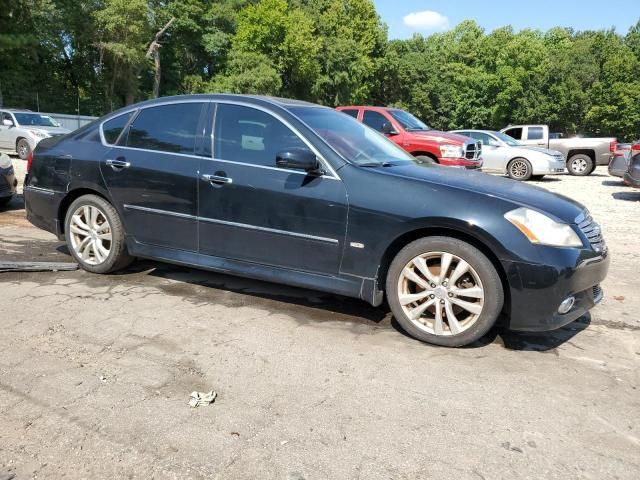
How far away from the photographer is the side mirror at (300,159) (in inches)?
155

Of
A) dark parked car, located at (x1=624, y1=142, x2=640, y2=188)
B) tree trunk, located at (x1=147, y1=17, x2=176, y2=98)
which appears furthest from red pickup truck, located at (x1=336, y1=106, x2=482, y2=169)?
tree trunk, located at (x1=147, y1=17, x2=176, y2=98)

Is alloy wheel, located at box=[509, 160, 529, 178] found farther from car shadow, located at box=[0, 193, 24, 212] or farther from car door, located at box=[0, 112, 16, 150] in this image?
car door, located at box=[0, 112, 16, 150]

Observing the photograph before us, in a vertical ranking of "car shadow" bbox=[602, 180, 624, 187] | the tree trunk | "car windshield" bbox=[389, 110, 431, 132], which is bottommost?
"car shadow" bbox=[602, 180, 624, 187]

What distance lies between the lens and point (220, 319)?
4.14m

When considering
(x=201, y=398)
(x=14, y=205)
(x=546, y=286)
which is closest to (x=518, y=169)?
(x=14, y=205)

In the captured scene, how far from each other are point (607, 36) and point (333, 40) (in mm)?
30725

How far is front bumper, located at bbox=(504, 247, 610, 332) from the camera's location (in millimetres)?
3490

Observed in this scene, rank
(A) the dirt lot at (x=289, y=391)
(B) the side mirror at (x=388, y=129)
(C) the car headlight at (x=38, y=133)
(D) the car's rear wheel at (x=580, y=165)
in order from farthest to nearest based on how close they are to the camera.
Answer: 1. (D) the car's rear wheel at (x=580, y=165)
2. (C) the car headlight at (x=38, y=133)
3. (B) the side mirror at (x=388, y=129)
4. (A) the dirt lot at (x=289, y=391)

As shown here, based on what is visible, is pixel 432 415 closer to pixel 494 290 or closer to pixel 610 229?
pixel 494 290

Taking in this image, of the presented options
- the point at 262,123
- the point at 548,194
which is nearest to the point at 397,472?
the point at 548,194

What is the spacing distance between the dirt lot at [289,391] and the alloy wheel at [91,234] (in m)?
0.38

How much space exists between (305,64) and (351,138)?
50.0 metres

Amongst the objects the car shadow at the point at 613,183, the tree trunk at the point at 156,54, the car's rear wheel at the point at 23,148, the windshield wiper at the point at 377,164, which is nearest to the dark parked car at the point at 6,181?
the windshield wiper at the point at 377,164

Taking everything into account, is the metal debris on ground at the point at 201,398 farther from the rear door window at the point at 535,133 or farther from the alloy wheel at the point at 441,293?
the rear door window at the point at 535,133
